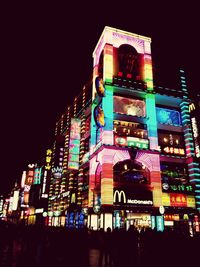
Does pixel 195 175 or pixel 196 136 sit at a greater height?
pixel 196 136

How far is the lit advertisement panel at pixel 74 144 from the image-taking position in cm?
3912

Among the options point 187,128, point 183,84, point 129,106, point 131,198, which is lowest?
point 131,198

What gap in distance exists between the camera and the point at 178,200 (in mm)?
33812

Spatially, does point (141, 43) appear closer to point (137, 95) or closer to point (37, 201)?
point (137, 95)

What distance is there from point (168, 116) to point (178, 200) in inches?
473

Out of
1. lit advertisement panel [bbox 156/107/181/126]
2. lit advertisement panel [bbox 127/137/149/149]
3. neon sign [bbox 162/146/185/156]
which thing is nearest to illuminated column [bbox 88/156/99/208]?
lit advertisement panel [bbox 127/137/149/149]

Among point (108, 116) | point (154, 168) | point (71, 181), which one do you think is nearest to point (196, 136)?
point (154, 168)

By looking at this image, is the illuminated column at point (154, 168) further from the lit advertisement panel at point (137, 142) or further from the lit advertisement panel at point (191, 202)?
the lit advertisement panel at point (191, 202)

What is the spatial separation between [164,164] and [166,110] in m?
8.26

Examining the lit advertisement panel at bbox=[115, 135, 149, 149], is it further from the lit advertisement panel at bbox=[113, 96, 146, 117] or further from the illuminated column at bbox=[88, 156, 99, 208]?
the illuminated column at bbox=[88, 156, 99, 208]

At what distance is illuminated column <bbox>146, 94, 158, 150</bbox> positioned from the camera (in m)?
33.8

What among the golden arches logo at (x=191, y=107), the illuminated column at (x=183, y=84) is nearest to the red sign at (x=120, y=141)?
the golden arches logo at (x=191, y=107)

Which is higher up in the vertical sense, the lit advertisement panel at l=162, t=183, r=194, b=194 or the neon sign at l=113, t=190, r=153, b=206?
the lit advertisement panel at l=162, t=183, r=194, b=194

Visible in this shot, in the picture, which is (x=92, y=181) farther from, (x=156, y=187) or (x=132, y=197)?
(x=156, y=187)
